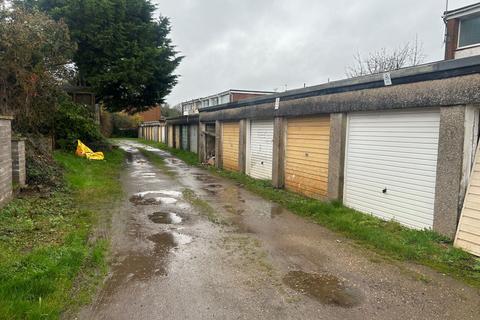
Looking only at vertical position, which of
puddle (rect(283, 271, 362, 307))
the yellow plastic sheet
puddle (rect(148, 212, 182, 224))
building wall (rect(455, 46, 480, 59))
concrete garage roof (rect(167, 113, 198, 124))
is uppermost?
building wall (rect(455, 46, 480, 59))

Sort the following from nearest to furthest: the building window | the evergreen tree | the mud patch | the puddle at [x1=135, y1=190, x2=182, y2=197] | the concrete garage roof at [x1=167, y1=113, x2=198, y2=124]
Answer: the mud patch → the puddle at [x1=135, y1=190, x2=182, y2=197] → the building window → the evergreen tree → the concrete garage roof at [x1=167, y1=113, x2=198, y2=124]

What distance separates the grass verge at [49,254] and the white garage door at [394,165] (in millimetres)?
5504

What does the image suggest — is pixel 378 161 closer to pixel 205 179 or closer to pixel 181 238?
pixel 181 238

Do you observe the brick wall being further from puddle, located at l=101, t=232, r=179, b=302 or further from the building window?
the building window

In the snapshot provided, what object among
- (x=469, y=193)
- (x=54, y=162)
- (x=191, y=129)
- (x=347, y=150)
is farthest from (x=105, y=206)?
(x=191, y=129)

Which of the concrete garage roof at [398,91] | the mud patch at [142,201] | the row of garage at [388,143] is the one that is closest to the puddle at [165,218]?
the mud patch at [142,201]

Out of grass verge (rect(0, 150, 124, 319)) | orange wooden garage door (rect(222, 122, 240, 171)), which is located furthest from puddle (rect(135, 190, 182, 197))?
orange wooden garage door (rect(222, 122, 240, 171))

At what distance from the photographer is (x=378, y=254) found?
5809 mm

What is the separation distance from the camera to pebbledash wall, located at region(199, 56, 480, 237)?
607cm

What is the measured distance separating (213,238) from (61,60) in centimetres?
1215

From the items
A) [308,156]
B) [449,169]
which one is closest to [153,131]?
[308,156]

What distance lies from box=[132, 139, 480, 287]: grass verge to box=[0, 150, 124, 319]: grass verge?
169 inches

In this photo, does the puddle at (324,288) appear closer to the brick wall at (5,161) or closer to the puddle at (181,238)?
the puddle at (181,238)

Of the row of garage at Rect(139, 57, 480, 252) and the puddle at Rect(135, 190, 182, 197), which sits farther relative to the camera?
the puddle at Rect(135, 190, 182, 197)
